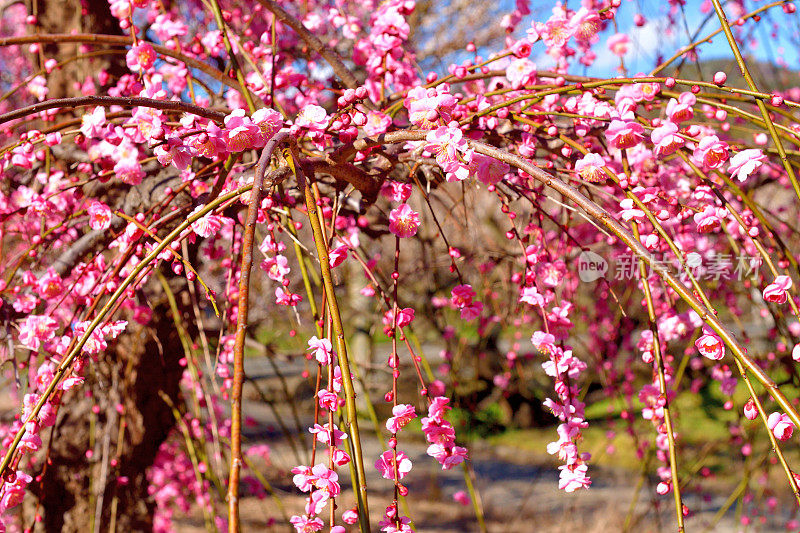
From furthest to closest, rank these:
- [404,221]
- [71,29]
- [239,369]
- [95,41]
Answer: [71,29]
[95,41]
[404,221]
[239,369]

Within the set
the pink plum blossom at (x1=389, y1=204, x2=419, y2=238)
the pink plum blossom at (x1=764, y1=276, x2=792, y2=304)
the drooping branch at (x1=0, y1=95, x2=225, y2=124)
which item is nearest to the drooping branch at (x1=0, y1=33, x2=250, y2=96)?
the drooping branch at (x1=0, y1=95, x2=225, y2=124)

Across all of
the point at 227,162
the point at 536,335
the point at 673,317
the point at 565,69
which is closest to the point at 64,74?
the point at 227,162

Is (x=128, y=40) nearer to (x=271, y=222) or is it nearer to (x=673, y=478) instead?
(x=271, y=222)

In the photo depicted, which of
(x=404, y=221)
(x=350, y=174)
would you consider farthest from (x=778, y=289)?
(x=350, y=174)

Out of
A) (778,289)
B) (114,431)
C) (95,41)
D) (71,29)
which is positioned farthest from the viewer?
(71,29)

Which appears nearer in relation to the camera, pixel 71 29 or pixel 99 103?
pixel 99 103

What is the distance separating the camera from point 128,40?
1.41 meters

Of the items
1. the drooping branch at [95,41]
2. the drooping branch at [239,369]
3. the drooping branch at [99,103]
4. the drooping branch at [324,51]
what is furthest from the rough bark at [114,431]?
the drooping branch at [239,369]

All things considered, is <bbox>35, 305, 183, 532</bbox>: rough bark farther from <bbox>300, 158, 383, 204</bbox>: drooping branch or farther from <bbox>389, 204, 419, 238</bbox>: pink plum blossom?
<bbox>389, 204, 419, 238</bbox>: pink plum blossom

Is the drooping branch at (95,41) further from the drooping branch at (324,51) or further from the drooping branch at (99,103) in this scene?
the drooping branch at (99,103)

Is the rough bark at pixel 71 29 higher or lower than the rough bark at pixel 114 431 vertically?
higher

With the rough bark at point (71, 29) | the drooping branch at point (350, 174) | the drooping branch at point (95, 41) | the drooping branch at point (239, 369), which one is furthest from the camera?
the rough bark at point (71, 29)

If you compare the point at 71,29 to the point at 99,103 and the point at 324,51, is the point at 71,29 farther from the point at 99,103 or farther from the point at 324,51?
the point at 99,103

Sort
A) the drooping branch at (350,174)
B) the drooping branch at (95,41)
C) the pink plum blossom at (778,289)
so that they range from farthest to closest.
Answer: the drooping branch at (95,41) < the drooping branch at (350,174) < the pink plum blossom at (778,289)
